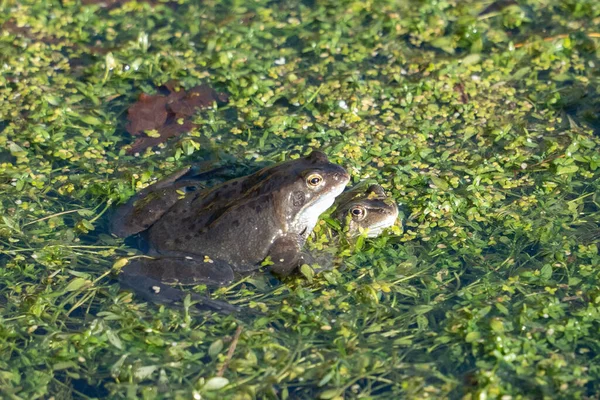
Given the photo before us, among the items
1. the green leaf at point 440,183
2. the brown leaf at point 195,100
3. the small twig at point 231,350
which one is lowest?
the green leaf at point 440,183

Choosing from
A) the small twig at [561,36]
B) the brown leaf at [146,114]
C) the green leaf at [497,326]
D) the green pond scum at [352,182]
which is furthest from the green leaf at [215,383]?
the small twig at [561,36]

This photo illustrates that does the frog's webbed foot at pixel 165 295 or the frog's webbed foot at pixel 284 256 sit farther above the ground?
the frog's webbed foot at pixel 165 295

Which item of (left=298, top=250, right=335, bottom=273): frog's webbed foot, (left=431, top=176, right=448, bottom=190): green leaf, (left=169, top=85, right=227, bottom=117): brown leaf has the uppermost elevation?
(left=169, top=85, right=227, bottom=117): brown leaf

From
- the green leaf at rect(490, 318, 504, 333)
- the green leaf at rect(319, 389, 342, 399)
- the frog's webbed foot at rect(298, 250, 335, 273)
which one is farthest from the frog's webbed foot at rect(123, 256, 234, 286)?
the green leaf at rect(490, 318, 504, 333)

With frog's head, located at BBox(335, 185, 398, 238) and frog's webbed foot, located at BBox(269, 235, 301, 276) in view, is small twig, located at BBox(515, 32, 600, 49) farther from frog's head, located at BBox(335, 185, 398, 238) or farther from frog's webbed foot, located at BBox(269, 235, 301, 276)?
frog's webbed foot, located at BBox(269, 235, 301, 276)

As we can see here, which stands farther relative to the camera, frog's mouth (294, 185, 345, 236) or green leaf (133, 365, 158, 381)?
frog's mouth (294, 185, 345, 236)

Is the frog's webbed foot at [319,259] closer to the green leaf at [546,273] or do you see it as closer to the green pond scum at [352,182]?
the green pond scum at [352,182]
